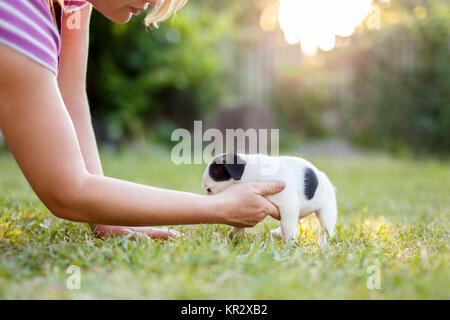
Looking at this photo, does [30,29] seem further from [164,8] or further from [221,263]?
[221,263]

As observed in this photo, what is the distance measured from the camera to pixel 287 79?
10008mm

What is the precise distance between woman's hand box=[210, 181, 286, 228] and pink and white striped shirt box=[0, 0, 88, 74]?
84 centimetres

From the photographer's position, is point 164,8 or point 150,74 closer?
point 164,8

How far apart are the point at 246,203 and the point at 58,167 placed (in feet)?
2.56

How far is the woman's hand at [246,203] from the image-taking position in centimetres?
180

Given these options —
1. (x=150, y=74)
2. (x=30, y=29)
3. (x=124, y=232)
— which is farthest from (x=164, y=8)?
(x=150, y=74)

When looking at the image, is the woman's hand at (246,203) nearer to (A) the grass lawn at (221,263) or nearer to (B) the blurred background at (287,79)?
(A) the grass lawn at (221,263)

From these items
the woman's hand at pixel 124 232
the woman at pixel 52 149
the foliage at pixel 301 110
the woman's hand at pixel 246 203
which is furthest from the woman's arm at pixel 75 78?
the foliage at pixel 301 110

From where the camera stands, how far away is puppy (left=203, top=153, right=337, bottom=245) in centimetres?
204

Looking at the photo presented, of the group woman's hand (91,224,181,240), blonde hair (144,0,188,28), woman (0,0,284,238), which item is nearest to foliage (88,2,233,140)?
blonde hair (144,0,188,28)

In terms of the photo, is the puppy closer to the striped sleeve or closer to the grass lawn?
the grass lawn

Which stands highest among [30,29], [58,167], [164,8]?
[164,8]

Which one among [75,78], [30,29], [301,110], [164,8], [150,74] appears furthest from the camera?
[301,110]

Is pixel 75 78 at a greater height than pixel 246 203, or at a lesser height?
greater
